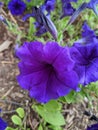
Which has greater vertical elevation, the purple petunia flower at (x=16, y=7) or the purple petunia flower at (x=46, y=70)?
the purple petunia flower at (x=16, y=7)

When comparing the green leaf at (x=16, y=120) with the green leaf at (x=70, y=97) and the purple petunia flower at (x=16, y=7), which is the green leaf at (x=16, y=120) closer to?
the green leaf at (x=70, y=97)

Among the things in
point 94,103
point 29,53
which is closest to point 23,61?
point 29,53

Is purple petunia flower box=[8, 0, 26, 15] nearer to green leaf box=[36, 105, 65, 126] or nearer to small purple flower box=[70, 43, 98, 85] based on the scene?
green leaf box=[36, 105, 65, 126]

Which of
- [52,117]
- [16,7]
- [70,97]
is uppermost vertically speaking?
[16,7]

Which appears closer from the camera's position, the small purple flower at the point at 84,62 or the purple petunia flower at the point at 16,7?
the small purple flower at the point at 84,62

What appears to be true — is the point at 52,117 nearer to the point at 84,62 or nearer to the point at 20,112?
Result: the point at 20,112

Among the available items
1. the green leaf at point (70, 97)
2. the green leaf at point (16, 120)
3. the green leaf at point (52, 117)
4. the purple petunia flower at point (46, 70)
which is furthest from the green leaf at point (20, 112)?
the purple petunia flower at point (46, 70)

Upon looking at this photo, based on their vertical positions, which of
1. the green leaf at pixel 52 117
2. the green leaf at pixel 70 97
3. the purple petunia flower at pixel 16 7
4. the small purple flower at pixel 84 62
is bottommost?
the green leaf at pixel 52 117

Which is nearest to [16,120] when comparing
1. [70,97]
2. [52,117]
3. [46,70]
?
[52,117]

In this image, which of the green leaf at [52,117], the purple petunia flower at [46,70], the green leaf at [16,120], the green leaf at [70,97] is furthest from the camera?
the green leaf at [16,120]
